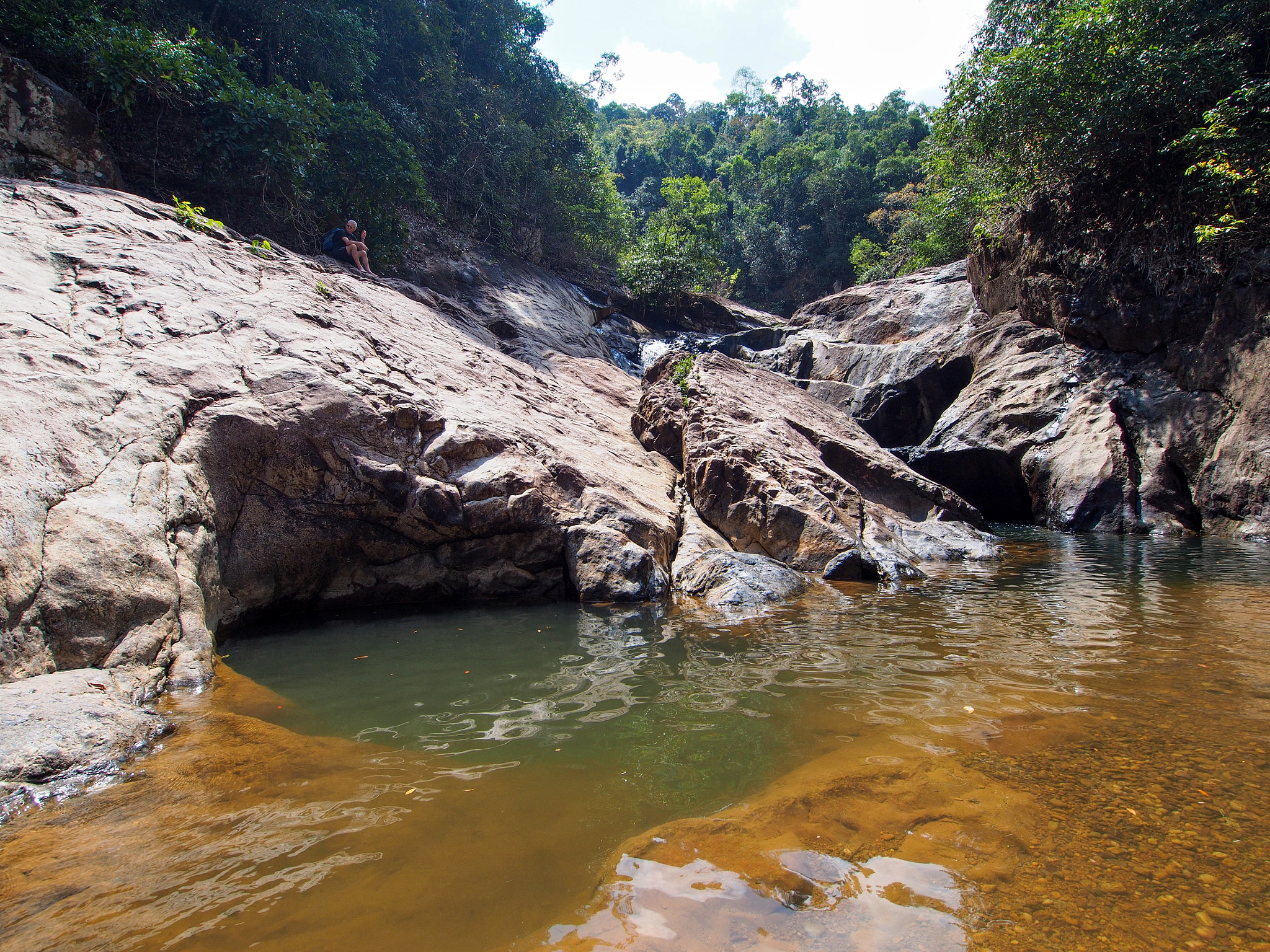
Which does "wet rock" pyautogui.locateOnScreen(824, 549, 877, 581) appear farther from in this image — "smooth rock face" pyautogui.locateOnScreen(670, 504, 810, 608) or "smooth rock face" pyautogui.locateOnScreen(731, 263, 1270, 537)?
"smooth rock face" pyautogui.locateOnScreen(731, 263, 1270, 537)

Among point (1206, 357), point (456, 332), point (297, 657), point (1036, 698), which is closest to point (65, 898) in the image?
point (297, 657)

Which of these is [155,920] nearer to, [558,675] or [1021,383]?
[558,675]

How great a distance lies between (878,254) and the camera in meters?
33.3

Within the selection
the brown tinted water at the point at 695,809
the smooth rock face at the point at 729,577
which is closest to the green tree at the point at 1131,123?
the smooth rock face at the point at 729,577

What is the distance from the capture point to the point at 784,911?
170cm

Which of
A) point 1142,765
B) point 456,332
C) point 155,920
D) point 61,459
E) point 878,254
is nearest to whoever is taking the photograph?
point 155,920

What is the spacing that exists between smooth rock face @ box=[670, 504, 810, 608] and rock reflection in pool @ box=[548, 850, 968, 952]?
394cm

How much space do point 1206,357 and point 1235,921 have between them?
1348cm

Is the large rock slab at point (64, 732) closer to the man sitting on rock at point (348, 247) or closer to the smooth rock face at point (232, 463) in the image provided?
the smooth rock face at point (232, 463)

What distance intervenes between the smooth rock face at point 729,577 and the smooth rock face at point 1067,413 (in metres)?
8.19

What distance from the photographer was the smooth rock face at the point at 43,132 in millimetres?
8445

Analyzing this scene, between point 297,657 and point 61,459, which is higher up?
point 61,459

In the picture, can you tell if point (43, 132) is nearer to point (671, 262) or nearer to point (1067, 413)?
point (671, 262)

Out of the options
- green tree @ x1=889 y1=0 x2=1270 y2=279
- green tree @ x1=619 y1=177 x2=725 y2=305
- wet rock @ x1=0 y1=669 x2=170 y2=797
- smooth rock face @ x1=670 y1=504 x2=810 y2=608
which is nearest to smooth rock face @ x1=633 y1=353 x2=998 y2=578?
smooth rock face @ x1=670 y1=504 x2=810 y2=608
